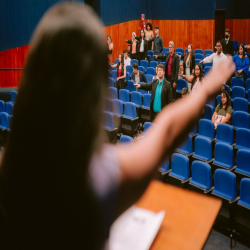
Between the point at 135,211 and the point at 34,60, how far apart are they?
2.11 ft

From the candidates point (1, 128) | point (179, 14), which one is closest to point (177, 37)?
point (179, 14)

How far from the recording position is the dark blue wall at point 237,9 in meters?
13.4

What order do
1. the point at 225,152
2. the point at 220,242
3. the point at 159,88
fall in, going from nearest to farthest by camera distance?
the point at 220,242
the point at 225,152
the point at 159,88

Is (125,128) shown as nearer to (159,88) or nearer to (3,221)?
(159,88)

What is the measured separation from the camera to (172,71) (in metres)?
7.59

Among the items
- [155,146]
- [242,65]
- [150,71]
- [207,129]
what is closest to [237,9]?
[150,71]

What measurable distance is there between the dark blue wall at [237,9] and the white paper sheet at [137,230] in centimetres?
1361

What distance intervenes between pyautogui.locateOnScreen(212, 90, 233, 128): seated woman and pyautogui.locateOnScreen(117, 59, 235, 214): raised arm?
521 centimetres

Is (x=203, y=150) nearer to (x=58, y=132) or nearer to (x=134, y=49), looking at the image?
(x=58, y=132)

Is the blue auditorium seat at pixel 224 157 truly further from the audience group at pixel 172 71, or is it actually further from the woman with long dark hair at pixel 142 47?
the woman with long dark hair at pixel 142 47

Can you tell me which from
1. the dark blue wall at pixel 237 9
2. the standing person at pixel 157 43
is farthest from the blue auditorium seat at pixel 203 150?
the dark blue wall at pixel 237 9

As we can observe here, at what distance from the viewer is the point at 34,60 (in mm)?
400

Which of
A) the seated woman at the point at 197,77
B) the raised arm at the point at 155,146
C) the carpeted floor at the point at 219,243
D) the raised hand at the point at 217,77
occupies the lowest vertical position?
the carpeted floor at the point at 219,243

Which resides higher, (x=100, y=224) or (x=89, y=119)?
(x=89, y=119)
